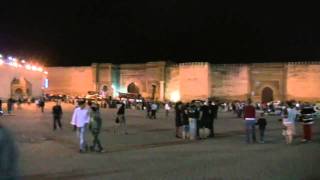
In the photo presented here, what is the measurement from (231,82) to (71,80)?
24712 mm

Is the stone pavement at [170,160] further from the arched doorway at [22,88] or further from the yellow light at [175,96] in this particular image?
the yellow light at [175,96]

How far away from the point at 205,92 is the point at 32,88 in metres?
22.3

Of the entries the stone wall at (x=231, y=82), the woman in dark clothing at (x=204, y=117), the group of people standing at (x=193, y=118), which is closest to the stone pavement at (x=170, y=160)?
the group of people standing at (x=193, y=118)

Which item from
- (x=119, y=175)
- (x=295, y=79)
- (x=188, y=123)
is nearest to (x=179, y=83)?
(x=295, y=79)

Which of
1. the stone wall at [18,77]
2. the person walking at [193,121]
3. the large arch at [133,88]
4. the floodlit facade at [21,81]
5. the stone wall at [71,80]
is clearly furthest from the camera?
the stone wall at [71,80]

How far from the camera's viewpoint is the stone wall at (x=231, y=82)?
6912cm

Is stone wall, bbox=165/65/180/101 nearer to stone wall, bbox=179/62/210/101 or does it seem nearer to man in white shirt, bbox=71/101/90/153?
stone wall, bbox=179/62/210/101

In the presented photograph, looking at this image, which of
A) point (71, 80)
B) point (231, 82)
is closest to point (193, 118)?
point (231, 82)

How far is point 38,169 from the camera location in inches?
451

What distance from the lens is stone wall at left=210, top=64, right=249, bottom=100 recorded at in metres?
69.1

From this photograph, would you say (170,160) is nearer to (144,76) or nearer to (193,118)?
(193,118)

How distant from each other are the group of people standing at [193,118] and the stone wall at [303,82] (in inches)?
1822

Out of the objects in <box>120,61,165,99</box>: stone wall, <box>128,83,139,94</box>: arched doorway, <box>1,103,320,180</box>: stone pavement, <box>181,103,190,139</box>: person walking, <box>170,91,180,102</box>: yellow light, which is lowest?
<box>1,103,320,180</box>: stone pavement

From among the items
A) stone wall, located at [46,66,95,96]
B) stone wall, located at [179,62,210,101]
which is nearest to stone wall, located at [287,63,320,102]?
stone wall, located at [179,62,210,101]
